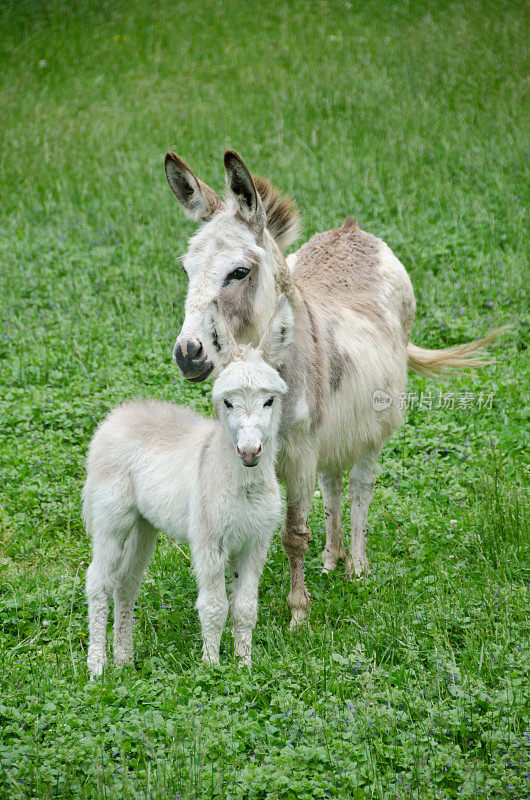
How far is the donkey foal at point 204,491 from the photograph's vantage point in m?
4.16

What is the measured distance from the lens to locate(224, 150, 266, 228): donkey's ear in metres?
4.48

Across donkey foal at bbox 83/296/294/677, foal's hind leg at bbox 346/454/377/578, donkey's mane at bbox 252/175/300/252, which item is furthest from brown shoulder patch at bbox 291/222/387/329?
donkey foal at bbox 83/296/294/677

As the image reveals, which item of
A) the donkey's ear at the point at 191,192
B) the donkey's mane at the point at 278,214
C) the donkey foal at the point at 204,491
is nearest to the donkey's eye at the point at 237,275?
the donkey foal at the point at 204,491

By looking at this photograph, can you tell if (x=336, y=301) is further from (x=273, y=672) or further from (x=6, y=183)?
(x=6, y=183)

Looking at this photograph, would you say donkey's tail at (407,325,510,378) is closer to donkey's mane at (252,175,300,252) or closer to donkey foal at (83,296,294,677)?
donkey's mane at (252,175,300,252)

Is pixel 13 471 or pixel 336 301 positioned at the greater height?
pixel 336 301

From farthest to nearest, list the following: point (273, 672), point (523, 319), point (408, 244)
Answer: point (408, 244) → point (523, 319) → point (273, 672)

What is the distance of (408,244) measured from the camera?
34.9 feet

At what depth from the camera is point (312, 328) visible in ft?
17.0

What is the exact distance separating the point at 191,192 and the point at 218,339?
3.63 feet

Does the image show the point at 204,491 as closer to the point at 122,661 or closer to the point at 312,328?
the point at 122,661

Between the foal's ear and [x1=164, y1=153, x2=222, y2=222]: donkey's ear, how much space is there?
2.60ft

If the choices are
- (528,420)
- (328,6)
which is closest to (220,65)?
(328,6)

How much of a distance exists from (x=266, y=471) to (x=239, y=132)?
10.8 meters
